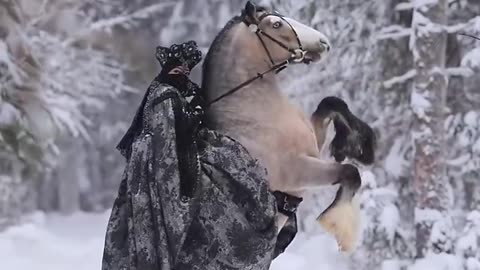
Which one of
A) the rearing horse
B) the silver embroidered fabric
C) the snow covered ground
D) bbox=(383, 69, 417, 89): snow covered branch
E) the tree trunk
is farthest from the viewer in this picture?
the snow covered ground

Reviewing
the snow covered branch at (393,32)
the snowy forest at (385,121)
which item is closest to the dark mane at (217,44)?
the snowy forest at (385,121)

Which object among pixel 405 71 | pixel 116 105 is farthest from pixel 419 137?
pixel 116 105

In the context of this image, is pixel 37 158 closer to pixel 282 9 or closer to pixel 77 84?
pixel 282 9

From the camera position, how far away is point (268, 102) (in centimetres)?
200

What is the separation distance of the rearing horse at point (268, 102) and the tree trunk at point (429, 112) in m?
3.85

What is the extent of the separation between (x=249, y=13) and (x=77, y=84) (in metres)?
8.56

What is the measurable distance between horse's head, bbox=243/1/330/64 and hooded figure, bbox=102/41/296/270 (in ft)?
0.84

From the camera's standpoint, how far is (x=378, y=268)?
598 cm

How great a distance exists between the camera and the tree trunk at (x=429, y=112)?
5.71 m

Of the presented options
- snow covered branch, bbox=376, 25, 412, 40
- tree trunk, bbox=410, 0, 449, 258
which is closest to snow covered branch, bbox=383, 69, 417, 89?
tree trunk, bbox=410, 0, 449, 258

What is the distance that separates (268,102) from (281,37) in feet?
0.55

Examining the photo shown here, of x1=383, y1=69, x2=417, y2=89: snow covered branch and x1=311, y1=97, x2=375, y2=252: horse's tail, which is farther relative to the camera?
x1=383, y1=69, x2=417, y2=89: snow covered branch

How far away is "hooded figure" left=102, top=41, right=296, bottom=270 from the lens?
1846 millimetres

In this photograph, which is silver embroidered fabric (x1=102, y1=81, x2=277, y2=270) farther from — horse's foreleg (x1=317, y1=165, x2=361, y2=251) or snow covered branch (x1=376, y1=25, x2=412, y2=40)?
snow covered branch (x1=376, y1=25, x2=412, y2=40)
